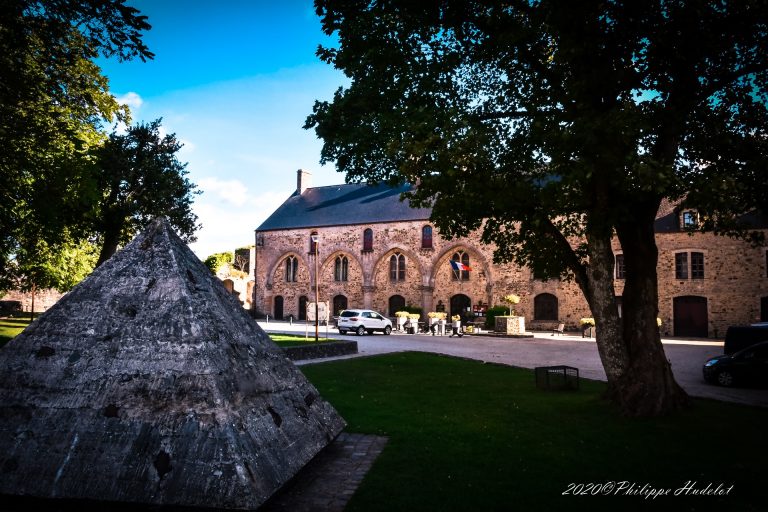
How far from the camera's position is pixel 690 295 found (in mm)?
28875

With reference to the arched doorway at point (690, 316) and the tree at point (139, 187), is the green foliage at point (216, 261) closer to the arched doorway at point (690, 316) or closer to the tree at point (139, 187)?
the tree at point (139, 187)

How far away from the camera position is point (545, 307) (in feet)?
107

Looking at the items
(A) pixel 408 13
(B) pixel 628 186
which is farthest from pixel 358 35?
(B) pixel 628 186

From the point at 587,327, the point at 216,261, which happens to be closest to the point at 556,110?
the point at 587,327

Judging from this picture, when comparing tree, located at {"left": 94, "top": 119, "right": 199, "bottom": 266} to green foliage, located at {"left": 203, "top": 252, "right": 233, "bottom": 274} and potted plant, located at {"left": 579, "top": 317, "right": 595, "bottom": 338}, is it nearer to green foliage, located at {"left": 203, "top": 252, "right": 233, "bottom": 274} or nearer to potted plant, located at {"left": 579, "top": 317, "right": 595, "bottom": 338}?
green foliage, located at {"left": 203, "top": 252, "right": 233, "bottom": 274}

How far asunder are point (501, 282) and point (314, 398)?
97.2ft

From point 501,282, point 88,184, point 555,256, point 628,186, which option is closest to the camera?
point 628,186

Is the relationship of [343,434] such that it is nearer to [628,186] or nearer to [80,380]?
[80,380]

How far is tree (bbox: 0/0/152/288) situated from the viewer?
705 centimetres

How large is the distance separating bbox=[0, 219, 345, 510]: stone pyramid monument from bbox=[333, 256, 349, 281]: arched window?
35.4 metres

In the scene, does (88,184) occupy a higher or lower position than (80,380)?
higher

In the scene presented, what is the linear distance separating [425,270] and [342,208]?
9.57 meters

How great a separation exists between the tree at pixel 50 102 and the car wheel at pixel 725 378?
1450cm

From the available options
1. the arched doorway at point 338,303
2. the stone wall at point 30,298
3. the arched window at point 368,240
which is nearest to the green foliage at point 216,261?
the arched doorway at point 338,303
